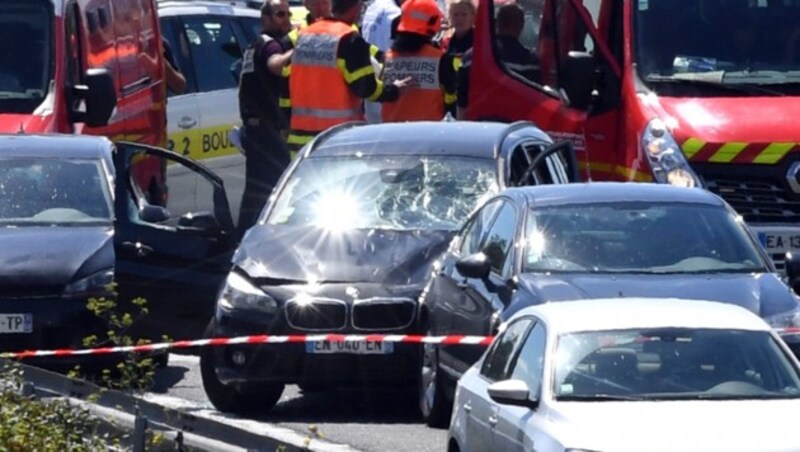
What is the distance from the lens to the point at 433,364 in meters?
12.4

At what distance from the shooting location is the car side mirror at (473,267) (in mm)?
11977

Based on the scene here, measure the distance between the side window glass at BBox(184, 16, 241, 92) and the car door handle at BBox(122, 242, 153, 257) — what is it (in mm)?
9082

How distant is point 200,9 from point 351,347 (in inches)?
460

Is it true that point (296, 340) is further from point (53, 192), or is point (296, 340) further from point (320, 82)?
point (320, 82)

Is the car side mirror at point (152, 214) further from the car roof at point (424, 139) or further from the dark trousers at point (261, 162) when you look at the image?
Answer: the dark trousers at point (261, 162)

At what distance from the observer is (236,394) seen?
43.4ft

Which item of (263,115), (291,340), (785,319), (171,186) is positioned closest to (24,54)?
(263,115)

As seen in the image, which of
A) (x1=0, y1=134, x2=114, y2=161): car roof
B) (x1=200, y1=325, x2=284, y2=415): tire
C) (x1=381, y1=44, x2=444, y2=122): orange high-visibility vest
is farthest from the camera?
(x1=381, y1=44, x2=444, y2=122): orange high-visibility vest

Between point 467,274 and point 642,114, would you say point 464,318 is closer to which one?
point 467,274

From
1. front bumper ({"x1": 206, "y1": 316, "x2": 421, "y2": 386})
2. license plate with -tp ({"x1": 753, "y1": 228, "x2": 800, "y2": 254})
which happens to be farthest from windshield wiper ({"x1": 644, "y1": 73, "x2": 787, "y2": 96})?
front bumper ({"x1": 206, "y1": 316, "x2": 421, "y2": 386})

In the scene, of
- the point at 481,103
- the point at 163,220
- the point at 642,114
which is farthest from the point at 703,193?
the point at 481,103

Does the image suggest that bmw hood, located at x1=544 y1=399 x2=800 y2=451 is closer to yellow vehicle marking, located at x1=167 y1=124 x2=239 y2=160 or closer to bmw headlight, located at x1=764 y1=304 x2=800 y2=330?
bmw headlight, located at x1=764 y1=304 x2=800 y2=330

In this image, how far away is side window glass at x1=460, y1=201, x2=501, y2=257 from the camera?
12.7 meters

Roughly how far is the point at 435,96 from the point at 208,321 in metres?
5.01
